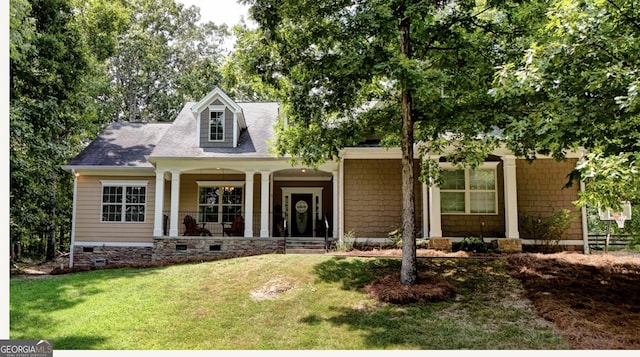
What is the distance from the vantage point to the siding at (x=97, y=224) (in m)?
14.5

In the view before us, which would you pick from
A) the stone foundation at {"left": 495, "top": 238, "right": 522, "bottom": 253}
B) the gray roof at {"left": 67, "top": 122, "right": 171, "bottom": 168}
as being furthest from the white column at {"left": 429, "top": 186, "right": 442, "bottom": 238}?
the gray roof at {"left": 67, "top": 122, "right": 171, "bottom": 168}

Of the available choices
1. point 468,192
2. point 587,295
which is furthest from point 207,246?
point 587,295

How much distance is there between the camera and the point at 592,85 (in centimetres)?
608

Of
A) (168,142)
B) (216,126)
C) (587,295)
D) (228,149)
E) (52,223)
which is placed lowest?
(587,295)

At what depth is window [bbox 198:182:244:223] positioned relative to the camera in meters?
15.6

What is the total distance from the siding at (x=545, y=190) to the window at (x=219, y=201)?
9.31m

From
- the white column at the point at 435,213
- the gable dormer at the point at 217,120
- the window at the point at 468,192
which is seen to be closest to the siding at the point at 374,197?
the window at the point at 468,192

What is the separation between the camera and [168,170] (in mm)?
13930

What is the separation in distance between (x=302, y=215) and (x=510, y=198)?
769 centimetres

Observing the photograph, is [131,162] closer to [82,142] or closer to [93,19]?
[93,19]

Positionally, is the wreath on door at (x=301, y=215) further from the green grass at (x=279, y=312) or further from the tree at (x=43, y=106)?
the tree at (x=43, y=106)

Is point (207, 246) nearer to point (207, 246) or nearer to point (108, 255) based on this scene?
point (207, 246)

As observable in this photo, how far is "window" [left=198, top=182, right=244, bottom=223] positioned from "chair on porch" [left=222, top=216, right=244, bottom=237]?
0.92 metres

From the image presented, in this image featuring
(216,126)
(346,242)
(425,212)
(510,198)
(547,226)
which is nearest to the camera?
(510,198)
